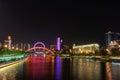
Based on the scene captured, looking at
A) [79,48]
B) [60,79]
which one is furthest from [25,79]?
[79,48]

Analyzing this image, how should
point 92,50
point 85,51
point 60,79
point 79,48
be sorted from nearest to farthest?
1. point 60,79
2. point 92,50
3. point 85,51
4. point 79,48

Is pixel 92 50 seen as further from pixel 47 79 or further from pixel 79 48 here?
pixel 47 79

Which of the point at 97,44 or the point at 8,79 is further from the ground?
the point at 97,44

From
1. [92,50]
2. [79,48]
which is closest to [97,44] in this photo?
[92,50]

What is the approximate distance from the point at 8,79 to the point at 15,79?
0.50 metres

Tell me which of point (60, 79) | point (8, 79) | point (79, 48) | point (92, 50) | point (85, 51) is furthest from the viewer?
point (79, 48)

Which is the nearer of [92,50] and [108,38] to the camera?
[92,50]

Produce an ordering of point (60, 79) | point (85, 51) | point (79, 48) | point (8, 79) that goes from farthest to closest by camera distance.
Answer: point (79, 48), point (85, 51), point (60, 79), point (8, 79)

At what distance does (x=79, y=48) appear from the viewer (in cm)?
19512

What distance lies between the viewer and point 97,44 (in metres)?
173

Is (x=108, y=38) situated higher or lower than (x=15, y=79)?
higher

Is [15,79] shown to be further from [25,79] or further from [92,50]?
[92,50]

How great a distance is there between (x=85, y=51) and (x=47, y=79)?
163 meters

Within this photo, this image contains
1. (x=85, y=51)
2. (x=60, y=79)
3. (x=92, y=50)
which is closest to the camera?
(x=60, y=79)
